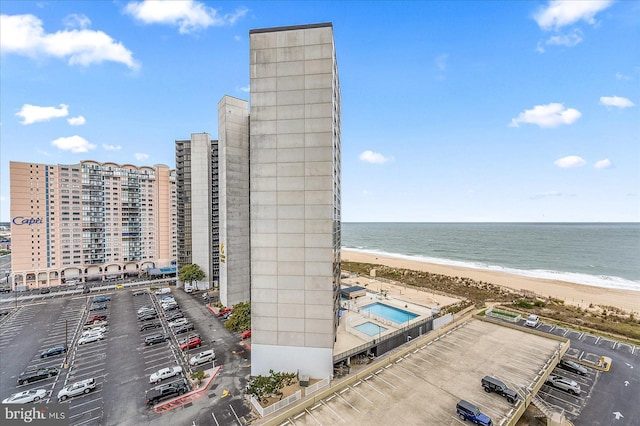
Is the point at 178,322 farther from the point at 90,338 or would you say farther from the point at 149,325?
the point at 90,338

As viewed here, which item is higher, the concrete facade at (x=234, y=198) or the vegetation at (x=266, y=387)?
the concrete facade at (x=234, y=198)

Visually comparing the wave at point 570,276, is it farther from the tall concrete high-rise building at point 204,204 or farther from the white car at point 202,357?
the white car at point 202,357

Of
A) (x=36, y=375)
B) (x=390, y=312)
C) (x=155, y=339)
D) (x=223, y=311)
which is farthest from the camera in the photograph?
(x=223, y=311)

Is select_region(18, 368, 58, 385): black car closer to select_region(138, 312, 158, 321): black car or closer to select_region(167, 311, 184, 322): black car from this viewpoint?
select_region(138, 312, 158, 321): black car

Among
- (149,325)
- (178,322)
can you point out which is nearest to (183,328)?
(178,322)

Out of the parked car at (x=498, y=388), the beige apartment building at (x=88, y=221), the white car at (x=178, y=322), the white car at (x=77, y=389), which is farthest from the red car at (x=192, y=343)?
the beige apartment building at (x=88, y=221)

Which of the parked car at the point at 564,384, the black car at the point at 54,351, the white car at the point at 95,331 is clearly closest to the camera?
the parked car at the point at 564,384

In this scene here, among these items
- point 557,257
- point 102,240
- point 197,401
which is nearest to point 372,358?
point 197,401
